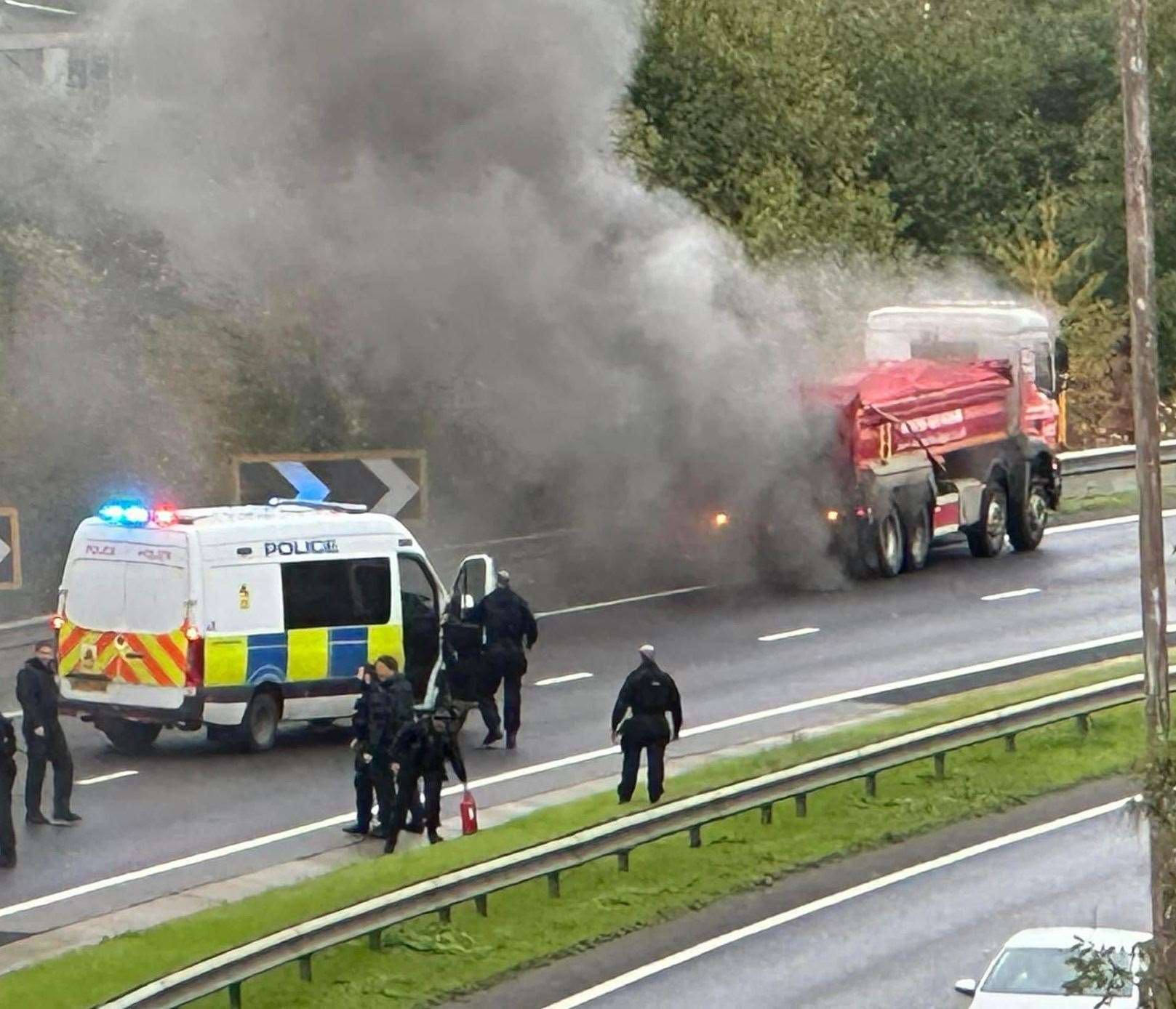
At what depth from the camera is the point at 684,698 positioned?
2317cm

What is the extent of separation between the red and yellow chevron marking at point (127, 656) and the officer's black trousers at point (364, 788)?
255cm

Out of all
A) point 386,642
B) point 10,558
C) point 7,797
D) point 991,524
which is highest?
point 10,558

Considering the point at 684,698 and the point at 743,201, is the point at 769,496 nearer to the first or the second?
the point at 684,698

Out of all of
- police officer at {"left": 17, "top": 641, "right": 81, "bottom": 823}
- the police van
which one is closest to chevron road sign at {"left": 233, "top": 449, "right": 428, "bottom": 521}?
the police van

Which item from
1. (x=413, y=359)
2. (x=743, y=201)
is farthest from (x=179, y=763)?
(x=743, y=201)

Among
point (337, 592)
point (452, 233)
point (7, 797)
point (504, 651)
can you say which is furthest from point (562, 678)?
point (7, 797)

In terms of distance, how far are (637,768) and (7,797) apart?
4450 millimetres

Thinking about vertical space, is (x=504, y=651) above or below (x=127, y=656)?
below

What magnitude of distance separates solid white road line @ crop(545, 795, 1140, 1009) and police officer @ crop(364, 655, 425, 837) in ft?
9.64

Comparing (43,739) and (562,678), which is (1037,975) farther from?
(562,678)

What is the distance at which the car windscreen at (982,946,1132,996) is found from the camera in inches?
537

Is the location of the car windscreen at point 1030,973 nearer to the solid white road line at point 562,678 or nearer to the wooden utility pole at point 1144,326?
the wooden utility pole at point 1144,326

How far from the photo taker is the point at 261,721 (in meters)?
21.0

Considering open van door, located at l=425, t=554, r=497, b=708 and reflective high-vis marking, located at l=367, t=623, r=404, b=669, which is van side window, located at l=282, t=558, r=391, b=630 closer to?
reflective high-vis marking, located at l=367, t=623, r=404, b=669
